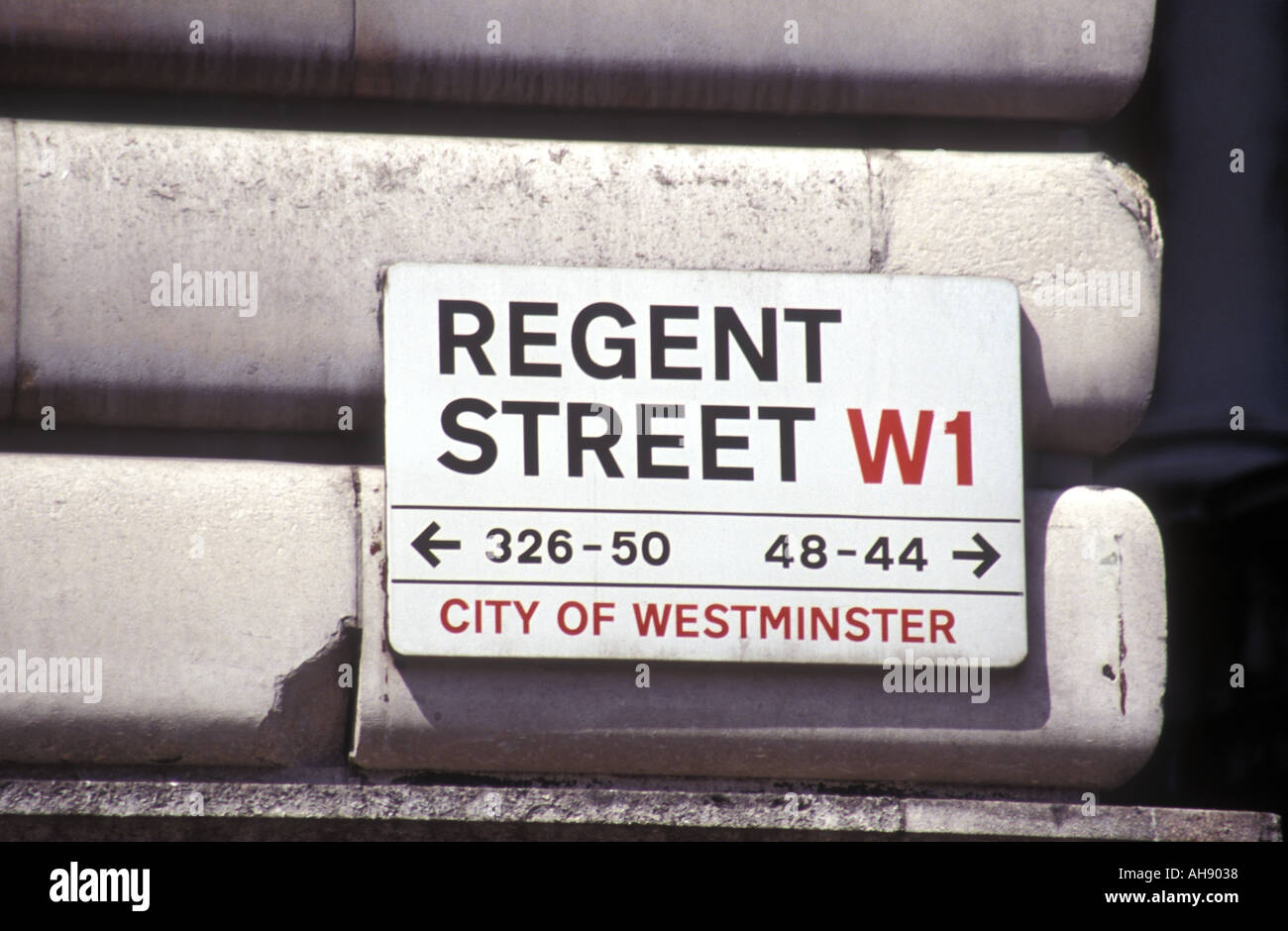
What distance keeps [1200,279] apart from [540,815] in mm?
2187

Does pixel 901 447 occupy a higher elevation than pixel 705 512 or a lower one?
higher

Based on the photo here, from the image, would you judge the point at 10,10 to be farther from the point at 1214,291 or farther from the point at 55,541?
the point at 1214,291

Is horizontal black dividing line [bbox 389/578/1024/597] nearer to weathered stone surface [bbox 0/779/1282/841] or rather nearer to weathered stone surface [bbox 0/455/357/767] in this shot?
weathered stone surface [bbox 0/455/357/767]

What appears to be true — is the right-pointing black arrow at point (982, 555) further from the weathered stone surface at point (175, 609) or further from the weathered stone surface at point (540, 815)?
the weathered stone surface at point (175, 609)

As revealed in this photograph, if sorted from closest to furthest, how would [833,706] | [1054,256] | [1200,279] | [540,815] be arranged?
[540,815] < [833,706] < [1054,256] < [1200,279]

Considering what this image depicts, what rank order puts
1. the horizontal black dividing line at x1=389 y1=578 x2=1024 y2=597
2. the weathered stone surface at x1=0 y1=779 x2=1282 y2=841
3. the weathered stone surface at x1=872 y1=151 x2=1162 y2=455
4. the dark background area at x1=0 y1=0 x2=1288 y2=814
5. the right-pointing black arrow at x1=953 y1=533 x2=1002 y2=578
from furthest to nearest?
the dark background area at x1=0 y1=0 x2=1288 y2=814 → the weathered stone surface at x1=872 y1=151 x2=1162 y2=455 → the right-pointing black arrow at x1=953 y1=533 x2=1002 y2=578 → the horizontal black dividing line at x1=389 y1=578 x2=1024 y2=597 → the weathered stone surface at x1=0 y1=779 x2=1282 y2=841

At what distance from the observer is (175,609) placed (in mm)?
3117

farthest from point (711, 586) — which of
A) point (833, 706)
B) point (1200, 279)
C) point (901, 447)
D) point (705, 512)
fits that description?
point (1200, 279)

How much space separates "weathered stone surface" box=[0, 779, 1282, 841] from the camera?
301 cm

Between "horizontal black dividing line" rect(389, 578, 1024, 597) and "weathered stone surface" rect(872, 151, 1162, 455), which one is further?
"weathered stone surface" rect(872, 151, 1162, 455)

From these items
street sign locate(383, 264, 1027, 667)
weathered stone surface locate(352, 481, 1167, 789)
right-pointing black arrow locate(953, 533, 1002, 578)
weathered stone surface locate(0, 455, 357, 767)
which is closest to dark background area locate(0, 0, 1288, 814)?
street sign locate(383, 264, 1027, 667)

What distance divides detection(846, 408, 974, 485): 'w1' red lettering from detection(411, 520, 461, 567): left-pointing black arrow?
84 centimetres

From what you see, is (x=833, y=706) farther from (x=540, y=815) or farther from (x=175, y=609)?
(x=175, y=609)
